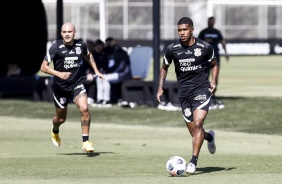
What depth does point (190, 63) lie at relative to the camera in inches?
567

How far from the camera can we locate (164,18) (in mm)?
56938

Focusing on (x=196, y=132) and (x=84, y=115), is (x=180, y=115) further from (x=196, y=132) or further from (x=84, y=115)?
(x=196, y=132)

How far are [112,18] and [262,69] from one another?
16351mm

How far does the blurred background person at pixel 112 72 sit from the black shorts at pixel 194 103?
43.0ft

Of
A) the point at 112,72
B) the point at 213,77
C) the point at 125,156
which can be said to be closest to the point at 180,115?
the point at 112,72

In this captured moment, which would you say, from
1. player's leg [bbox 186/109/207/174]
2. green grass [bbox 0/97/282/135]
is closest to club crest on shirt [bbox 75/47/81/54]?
player's leg [bbox 186/109/207/174]

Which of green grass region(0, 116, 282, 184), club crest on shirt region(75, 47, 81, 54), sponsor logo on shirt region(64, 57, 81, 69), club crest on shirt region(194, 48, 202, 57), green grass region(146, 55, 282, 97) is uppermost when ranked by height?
club crest on shirt region(194, 48, 202, 57)

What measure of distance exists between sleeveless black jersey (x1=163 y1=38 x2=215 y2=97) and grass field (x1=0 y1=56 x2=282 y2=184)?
1144 mm

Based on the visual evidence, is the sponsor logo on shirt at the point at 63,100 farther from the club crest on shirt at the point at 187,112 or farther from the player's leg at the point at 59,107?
the club crest on shirt at the point at 187,112

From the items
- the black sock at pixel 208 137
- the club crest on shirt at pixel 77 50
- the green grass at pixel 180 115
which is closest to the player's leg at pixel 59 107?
the club crest on shirt at pixel 77 50

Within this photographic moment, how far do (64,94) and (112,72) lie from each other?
11009 mm

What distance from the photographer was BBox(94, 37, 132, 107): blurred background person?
1091 inches

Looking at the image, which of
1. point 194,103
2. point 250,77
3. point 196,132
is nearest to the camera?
point 196,132

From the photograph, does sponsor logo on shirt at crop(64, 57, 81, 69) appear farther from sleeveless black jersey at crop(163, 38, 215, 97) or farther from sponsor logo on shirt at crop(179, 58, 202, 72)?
sponsor logo on shirt at crop(179, 58, 202, 72)
